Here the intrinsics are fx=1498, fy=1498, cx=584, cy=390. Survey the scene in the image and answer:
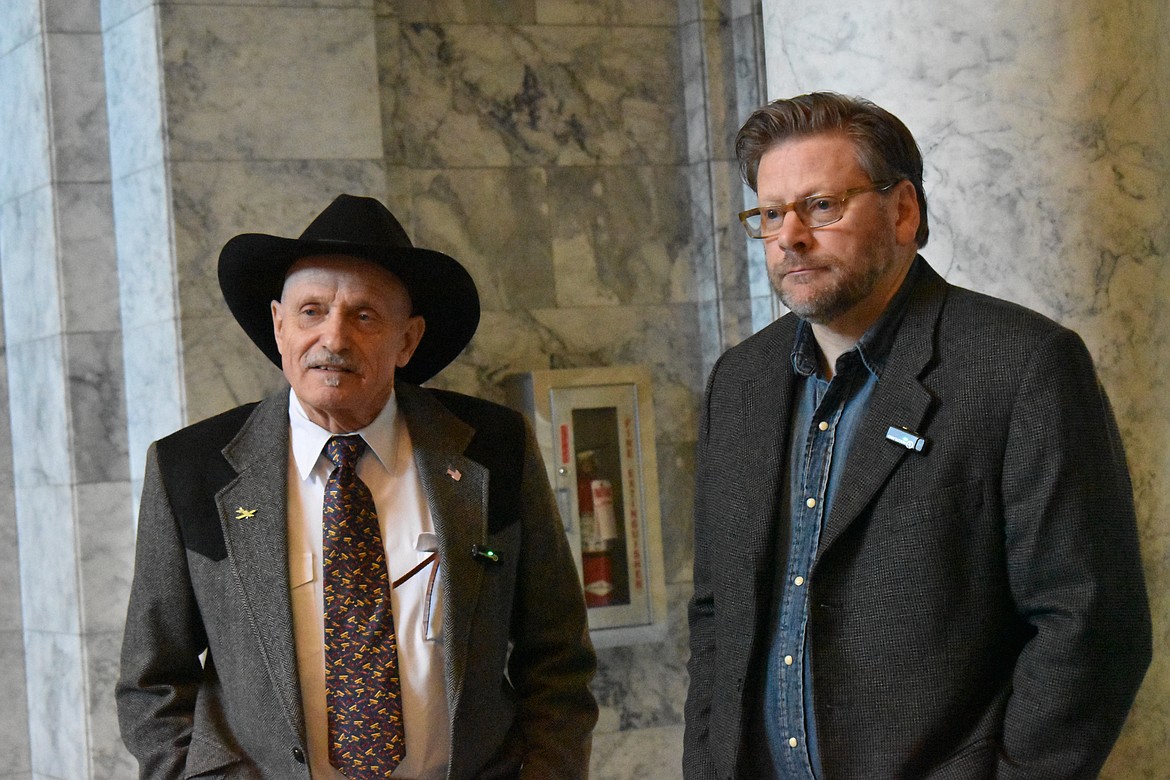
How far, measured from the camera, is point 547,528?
3193 millimetres

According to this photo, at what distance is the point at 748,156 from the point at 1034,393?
68cm

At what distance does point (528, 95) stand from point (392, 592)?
3419 millimetres

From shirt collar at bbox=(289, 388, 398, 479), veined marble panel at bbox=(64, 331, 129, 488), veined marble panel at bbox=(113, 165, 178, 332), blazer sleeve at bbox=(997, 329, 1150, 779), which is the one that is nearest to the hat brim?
shirt collar at bbox=(289, 388, 398, 479)

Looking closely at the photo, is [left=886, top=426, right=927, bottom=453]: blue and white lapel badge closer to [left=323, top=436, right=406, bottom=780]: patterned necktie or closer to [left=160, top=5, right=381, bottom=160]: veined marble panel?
[left=323, top=436, right=406, bottom=780]: patterned necktie

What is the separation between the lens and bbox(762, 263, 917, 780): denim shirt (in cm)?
251

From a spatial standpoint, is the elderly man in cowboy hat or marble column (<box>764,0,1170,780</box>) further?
marble column (<box>764,0,1170,780</box>)

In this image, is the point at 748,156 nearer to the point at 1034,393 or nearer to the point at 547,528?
the point at 1034,393

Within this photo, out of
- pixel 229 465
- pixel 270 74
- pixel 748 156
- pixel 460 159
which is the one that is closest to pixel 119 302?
pixel 270 74

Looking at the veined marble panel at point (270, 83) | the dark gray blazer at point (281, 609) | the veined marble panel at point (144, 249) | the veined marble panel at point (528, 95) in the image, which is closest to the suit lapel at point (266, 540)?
the dark gray blazer at point (281, 609)

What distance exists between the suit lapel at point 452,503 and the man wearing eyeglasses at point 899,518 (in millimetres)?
519

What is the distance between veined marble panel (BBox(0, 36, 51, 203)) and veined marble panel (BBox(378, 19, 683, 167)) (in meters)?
1.24

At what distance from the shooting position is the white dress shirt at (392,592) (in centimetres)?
292

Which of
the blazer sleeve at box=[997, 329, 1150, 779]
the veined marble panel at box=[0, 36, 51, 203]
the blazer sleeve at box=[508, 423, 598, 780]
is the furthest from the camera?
the veined marble panel at box=[0, 36, 51, 203]

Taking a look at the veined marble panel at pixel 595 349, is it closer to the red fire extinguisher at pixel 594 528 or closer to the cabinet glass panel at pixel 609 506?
the cabinet glass panel at pixel 609 506
